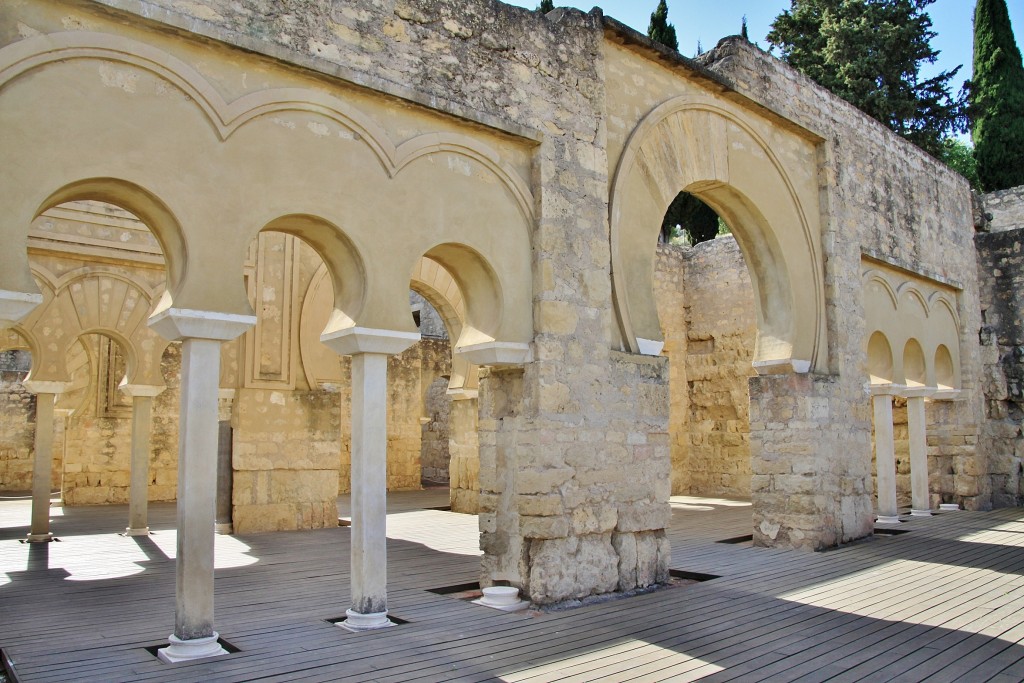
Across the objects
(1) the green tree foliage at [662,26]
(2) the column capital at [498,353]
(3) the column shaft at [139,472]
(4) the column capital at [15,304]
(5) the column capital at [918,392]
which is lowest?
(3) the column shaft at [139,472]

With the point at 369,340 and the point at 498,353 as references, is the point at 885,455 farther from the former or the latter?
the point at 369,340

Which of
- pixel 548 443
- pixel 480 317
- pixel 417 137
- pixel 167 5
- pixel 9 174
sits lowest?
pixel 548 443

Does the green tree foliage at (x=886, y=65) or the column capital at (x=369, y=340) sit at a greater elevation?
the green tree foliage at (x=886, y=65)

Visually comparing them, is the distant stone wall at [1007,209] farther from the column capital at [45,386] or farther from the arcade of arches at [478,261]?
the column capital at [45,386]

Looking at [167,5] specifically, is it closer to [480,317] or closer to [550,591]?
[480,317]

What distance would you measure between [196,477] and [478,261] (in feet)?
8.08

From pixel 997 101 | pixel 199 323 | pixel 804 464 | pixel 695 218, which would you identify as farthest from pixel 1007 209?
pixel 199 323

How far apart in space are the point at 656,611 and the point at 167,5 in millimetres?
4840

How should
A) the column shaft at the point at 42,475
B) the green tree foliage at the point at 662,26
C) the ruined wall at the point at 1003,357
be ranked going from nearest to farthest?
the column shaft at the point at 42,475, the ruined wall at the point at 1003,357, the green tree foliage at the point at 662,26

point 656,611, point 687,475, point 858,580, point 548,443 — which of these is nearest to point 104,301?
point 548,443

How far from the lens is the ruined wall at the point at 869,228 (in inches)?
324

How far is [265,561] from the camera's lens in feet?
24.0

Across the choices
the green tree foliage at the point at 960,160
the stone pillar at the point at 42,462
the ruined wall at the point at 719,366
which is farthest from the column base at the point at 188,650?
the green tree foliage at the point at 960,160

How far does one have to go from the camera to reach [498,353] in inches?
216
